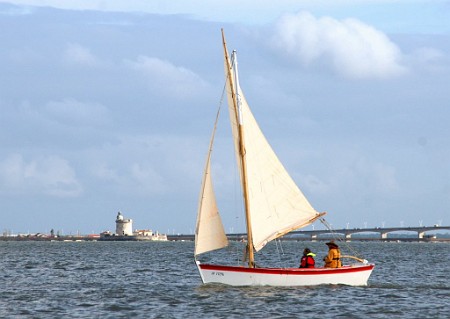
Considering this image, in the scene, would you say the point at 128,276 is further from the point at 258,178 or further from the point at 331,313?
the point at 331,313

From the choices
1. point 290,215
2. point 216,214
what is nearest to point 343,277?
point 290,215

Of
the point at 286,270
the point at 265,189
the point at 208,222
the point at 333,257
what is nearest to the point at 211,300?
the point at 208,222

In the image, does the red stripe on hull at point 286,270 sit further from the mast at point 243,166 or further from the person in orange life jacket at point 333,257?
the mast at point 243,166

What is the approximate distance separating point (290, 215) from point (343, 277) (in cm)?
486

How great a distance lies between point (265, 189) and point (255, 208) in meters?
1.22

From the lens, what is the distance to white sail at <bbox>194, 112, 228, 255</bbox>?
5259 cm

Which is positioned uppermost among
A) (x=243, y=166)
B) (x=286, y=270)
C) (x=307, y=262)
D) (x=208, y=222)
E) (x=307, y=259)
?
(x=243, y=166)

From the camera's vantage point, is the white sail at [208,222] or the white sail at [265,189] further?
the white sail at [265,189]

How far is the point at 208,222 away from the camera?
173 feet

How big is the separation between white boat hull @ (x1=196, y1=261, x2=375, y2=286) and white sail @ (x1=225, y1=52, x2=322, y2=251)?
1.94 meters

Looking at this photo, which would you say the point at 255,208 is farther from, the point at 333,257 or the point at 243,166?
the point at 333,257

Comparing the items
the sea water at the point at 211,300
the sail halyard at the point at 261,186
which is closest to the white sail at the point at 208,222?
the sail halyard at the point at 261,186

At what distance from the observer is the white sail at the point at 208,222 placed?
173 ft

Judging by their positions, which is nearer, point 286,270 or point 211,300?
point 211,300
